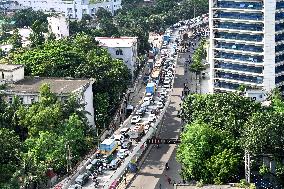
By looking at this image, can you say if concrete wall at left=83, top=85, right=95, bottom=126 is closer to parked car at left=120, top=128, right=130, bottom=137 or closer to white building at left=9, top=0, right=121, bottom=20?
parked car at left=120, top=128, right=130, bottom=137

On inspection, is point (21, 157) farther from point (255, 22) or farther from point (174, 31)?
point (174, 31)

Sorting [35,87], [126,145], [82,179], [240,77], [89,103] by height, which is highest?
[240,77]

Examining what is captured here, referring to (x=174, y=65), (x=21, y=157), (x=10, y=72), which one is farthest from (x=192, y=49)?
(x=21, y=157)

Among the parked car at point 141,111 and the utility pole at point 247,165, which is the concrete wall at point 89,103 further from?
the utility pole at point 247,165

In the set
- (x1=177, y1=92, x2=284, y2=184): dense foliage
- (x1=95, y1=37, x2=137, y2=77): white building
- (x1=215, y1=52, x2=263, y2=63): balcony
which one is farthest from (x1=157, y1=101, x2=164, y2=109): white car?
(x1=95, y1=37, x2=137, y2=77): white building

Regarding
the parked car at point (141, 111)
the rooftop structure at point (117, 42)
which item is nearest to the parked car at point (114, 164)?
the parked car at point (141, 111)

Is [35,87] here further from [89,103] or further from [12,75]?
[89,103]

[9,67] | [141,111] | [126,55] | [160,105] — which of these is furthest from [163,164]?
[126,55]
